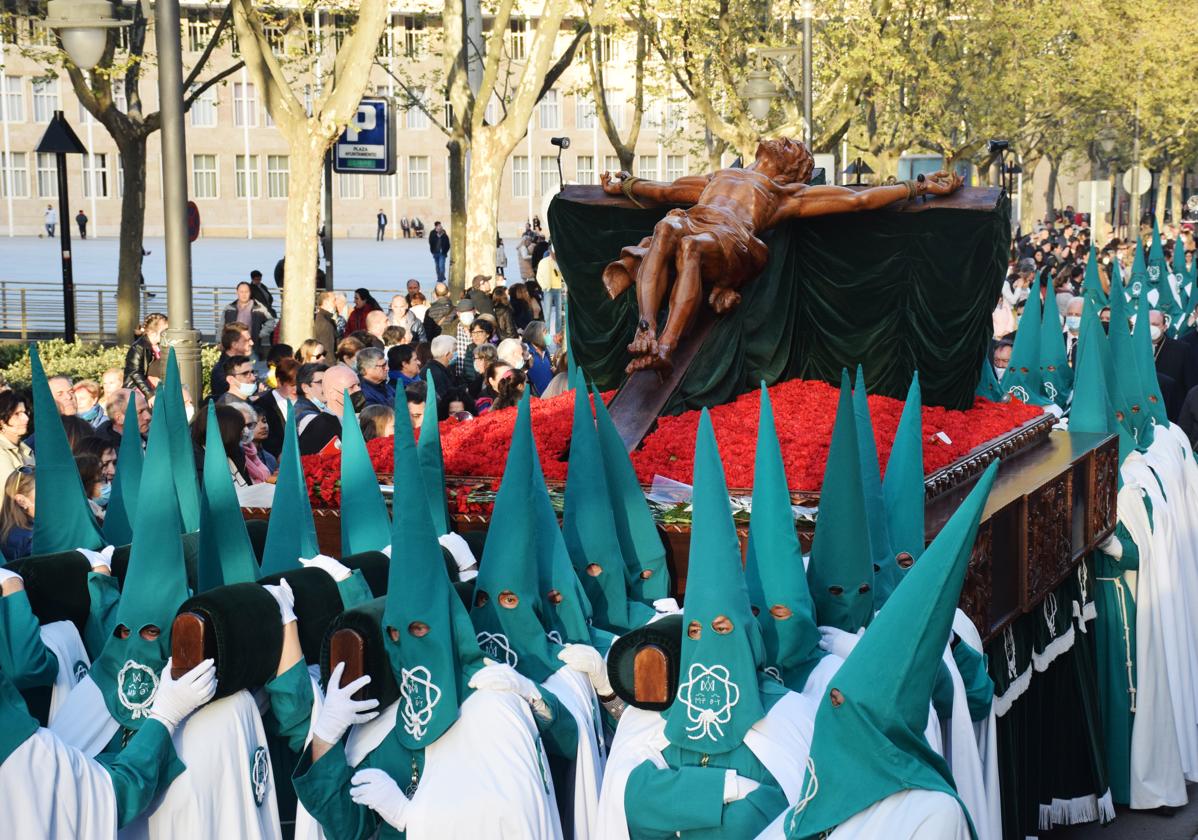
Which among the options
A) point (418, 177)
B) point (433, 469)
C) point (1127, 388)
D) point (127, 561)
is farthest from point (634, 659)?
point (418, 177)

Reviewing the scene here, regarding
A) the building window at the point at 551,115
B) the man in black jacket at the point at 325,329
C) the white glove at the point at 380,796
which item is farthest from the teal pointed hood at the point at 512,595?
the building window at the point at 551,115

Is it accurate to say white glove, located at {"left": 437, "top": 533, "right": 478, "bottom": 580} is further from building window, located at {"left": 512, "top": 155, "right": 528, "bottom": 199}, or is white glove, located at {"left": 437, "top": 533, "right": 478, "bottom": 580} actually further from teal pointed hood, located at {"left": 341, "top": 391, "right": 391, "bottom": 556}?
building window, located at {"left": 512, "top": 155, "right": 528, "bottom": 199}

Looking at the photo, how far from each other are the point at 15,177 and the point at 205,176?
6605 mm

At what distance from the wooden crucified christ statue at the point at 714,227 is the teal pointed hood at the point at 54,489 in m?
3.60

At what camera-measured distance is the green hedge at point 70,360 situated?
15805 millimetres

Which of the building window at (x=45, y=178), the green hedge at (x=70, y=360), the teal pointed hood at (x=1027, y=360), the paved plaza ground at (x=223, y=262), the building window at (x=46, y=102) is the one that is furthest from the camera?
the building window at (x=45, y=178)

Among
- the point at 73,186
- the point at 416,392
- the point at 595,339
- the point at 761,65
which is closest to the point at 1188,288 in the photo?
the point at 761,65

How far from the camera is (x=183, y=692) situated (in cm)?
491

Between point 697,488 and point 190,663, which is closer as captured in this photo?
point 190,663

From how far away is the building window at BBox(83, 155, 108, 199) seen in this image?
6250cm

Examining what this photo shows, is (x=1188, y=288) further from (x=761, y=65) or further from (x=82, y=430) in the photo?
(x=82, y=430)

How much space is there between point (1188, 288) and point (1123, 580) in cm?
1180

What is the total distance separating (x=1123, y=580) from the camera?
9.19 m

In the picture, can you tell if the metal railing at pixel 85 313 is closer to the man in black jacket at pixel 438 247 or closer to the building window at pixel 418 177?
the man in black jacket at pixel 438 247
